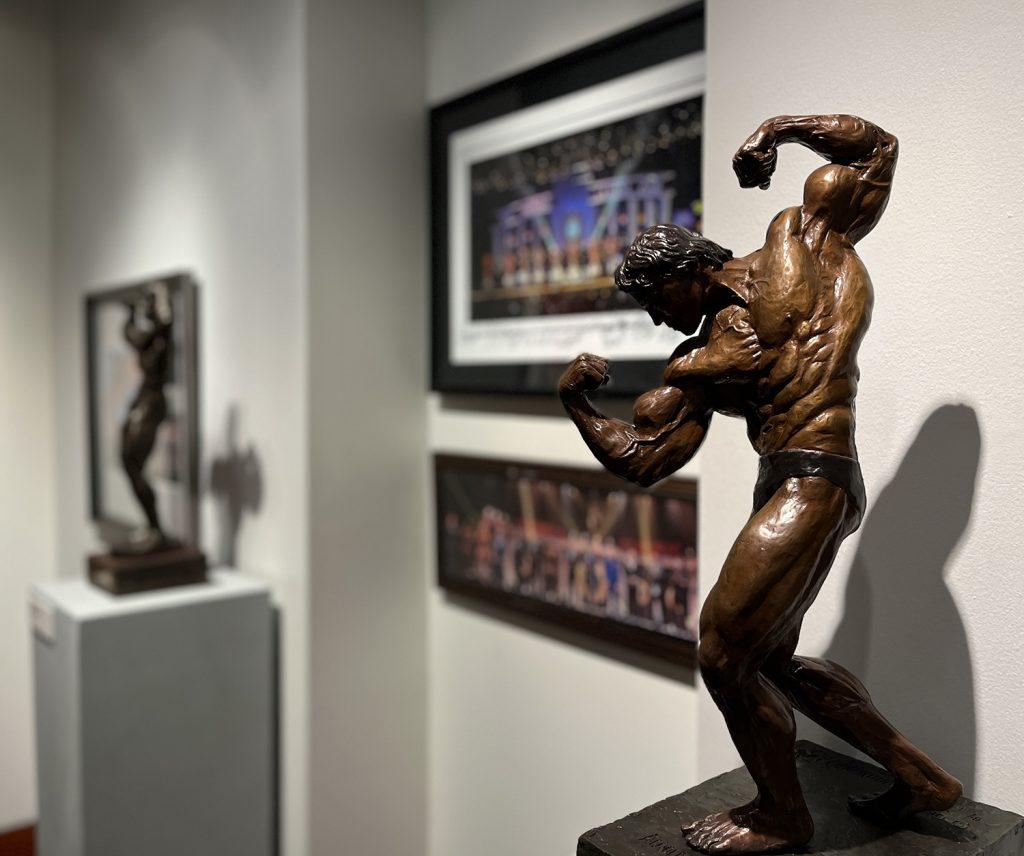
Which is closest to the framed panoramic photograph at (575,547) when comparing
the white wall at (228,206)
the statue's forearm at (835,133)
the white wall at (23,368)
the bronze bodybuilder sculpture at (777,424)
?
the white wall at (228,206)

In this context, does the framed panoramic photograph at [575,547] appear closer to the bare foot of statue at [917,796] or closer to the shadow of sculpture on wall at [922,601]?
the shadow of sculpture on wall at [922,601]

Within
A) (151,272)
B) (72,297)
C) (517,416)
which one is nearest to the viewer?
(517,416)

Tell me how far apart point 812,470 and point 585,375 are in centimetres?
24

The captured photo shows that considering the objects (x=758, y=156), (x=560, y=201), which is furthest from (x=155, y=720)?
(x=758, y=156)

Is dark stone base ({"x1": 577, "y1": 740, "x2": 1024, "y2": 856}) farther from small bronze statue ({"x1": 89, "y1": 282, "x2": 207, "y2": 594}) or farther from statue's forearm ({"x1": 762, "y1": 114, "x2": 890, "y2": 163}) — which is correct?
small bronze statue ({"x1": 89, "y1": 282, "x2": 207, "y2": 594})

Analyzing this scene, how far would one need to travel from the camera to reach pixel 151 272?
2.79m

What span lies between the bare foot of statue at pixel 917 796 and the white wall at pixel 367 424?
1.41 m

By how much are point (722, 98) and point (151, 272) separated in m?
2.05

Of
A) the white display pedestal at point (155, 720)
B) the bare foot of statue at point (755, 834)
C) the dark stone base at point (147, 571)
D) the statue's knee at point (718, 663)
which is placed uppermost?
the statue's knee at point (718, 663)

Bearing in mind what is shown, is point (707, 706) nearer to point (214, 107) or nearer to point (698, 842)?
point (698, 842)

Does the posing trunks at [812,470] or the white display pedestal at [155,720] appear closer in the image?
the posing trunks at [812,470]

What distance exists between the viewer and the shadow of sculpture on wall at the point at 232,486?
90.0 inches

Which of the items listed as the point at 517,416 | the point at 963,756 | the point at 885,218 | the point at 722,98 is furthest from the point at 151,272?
the point at 963,756

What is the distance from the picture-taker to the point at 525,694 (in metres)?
2.04
